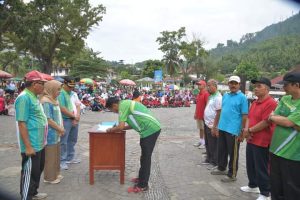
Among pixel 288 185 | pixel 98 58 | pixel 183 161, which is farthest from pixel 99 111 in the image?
pixel 98 58

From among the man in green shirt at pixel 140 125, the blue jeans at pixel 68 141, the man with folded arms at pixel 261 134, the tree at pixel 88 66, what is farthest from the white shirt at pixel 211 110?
the tree at pixel 88 66

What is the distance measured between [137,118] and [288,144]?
2.16 meters

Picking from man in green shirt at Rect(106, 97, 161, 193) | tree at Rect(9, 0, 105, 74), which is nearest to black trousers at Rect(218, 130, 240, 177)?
man in green shirt at Rect(106, 97, 161, 193)

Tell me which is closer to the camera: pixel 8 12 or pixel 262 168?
pixel 262 168

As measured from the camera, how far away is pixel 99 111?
1936 cm

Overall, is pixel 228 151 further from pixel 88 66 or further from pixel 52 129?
pixel 88 66

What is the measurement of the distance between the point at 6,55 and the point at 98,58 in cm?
1667

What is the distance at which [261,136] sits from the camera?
4668 mm

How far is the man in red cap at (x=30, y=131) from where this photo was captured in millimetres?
4020

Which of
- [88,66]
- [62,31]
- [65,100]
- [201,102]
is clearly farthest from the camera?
[88,66]

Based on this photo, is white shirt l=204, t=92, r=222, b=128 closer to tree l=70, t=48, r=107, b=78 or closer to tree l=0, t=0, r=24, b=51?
tree l=0, t=0, r=24, b=51

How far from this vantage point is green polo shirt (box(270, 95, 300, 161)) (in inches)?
143

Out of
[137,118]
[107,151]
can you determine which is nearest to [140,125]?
[137,118]

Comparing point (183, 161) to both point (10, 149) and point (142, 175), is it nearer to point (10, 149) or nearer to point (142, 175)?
point (142, 175)
